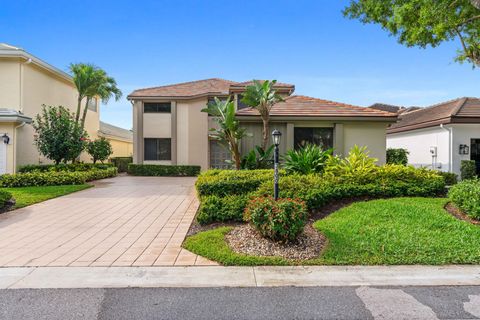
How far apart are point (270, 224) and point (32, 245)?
4336 mm

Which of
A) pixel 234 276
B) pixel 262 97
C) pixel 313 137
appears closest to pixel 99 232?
pixel 234 276

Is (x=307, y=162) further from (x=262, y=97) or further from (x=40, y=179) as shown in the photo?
(x=40, y=179)

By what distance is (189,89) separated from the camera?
68.6 ft

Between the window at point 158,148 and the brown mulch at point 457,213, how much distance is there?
16348 millimetres

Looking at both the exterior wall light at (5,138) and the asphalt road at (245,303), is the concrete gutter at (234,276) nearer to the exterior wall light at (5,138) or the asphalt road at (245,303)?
the asphalt road at (245,303)

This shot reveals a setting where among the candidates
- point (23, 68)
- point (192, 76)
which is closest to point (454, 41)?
point (192, 76)

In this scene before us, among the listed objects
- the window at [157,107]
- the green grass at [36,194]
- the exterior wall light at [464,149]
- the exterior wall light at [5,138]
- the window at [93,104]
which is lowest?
the green grass at [36,194]

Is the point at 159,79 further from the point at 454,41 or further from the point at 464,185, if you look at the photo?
the point at 464,185

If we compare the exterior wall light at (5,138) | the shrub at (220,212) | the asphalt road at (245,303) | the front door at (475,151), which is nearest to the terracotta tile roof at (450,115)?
the front door at (475,151)

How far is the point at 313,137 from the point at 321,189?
19.3ft

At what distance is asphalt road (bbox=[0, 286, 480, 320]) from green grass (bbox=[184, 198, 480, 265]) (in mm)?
854

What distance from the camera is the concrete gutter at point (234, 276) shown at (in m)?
3.87

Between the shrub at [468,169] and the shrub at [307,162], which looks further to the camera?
the shrub at [468,169]

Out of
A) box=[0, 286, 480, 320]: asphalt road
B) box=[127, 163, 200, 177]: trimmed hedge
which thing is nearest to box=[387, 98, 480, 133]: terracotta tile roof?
box=[0, 286, 480, 320]: asphalt road
